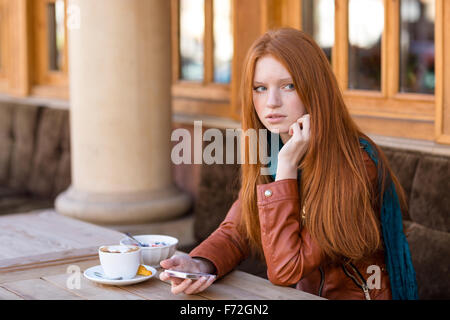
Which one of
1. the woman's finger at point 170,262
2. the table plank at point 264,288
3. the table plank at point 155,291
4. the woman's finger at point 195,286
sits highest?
the woman's finger at point 170,262

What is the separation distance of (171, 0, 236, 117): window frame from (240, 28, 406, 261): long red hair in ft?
6.88

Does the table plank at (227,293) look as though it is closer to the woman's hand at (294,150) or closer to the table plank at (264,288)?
the table plank at (264,288)

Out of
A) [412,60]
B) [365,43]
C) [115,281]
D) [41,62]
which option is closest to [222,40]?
[365,43]

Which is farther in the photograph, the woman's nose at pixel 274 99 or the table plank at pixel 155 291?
the woman's nose at pixel 274 99

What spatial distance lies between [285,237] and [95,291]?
481 millimetres

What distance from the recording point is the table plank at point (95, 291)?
175 cm

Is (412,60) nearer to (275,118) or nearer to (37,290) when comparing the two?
(275,118)

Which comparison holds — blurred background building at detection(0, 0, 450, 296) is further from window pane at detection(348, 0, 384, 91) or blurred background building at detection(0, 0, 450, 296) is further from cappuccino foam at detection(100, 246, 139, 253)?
cappuccino foam at detection(100, 246, 139, 253)

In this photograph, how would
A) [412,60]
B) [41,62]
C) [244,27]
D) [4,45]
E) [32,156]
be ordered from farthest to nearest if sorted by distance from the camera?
[4,45], [41,62], [32,156], [244,27], [412,60]

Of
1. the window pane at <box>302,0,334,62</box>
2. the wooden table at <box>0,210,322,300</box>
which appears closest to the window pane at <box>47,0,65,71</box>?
the window pane at <box>302,0,334,62</box>

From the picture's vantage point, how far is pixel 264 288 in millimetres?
1847

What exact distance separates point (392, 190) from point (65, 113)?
10.9 feet

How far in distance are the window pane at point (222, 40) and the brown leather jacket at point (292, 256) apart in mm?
2292

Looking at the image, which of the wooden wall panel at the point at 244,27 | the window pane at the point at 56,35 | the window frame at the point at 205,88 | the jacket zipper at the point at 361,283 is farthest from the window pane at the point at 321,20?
the window pane at the point at 56,35
